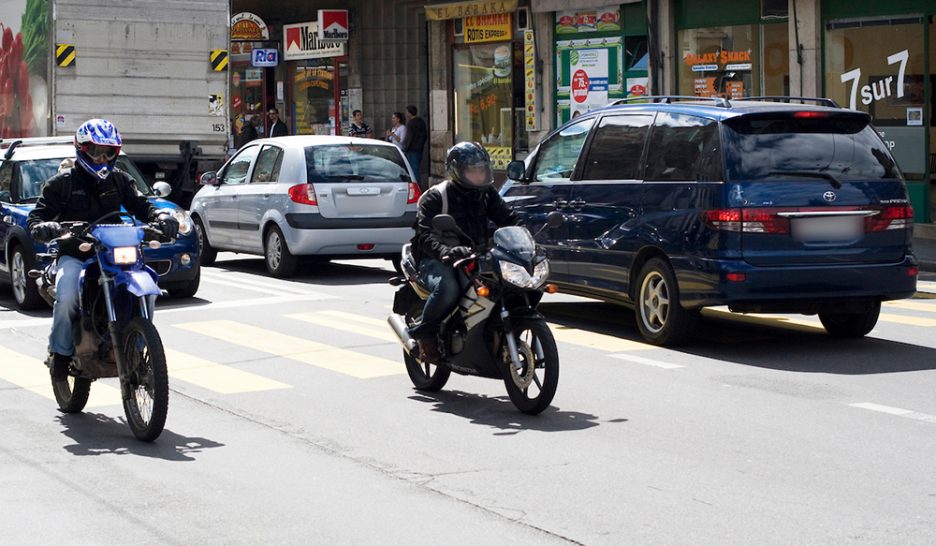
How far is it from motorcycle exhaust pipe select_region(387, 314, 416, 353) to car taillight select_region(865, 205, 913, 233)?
3484mm

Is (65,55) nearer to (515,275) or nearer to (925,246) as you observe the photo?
(925,246)

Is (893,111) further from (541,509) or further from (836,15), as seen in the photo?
Answer: (541,509)

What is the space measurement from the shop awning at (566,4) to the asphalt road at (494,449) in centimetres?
1403

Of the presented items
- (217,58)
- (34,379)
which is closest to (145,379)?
(34,379)

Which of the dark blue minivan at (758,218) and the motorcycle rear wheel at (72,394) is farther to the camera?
the dark blue minivan at (758,218)

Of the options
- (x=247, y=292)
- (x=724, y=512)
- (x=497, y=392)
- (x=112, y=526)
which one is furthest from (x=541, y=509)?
(x=247, y=292)

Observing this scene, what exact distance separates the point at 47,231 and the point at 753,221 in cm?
472

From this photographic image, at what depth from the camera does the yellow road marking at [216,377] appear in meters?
9.78

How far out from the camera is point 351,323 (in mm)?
12773

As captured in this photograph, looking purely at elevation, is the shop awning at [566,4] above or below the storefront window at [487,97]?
above

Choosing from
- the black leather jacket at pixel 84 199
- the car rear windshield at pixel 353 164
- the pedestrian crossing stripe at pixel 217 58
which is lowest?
the black leather jacket at pixel 84 199

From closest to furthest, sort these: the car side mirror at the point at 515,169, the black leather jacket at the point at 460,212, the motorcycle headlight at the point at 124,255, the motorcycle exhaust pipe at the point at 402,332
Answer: the motorcycle headlight at the point at 124,255 → the black leather jacket at the point at 460,212 → the motorcycle exhaust pipe at the point at 402,332 → the car side mirror at the point at 515,169

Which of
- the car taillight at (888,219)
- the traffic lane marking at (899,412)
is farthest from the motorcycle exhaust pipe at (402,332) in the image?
the car taillight at (888,219)

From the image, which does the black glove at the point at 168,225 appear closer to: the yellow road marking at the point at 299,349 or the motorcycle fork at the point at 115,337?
the motorcycle fork at the point at 115,337
